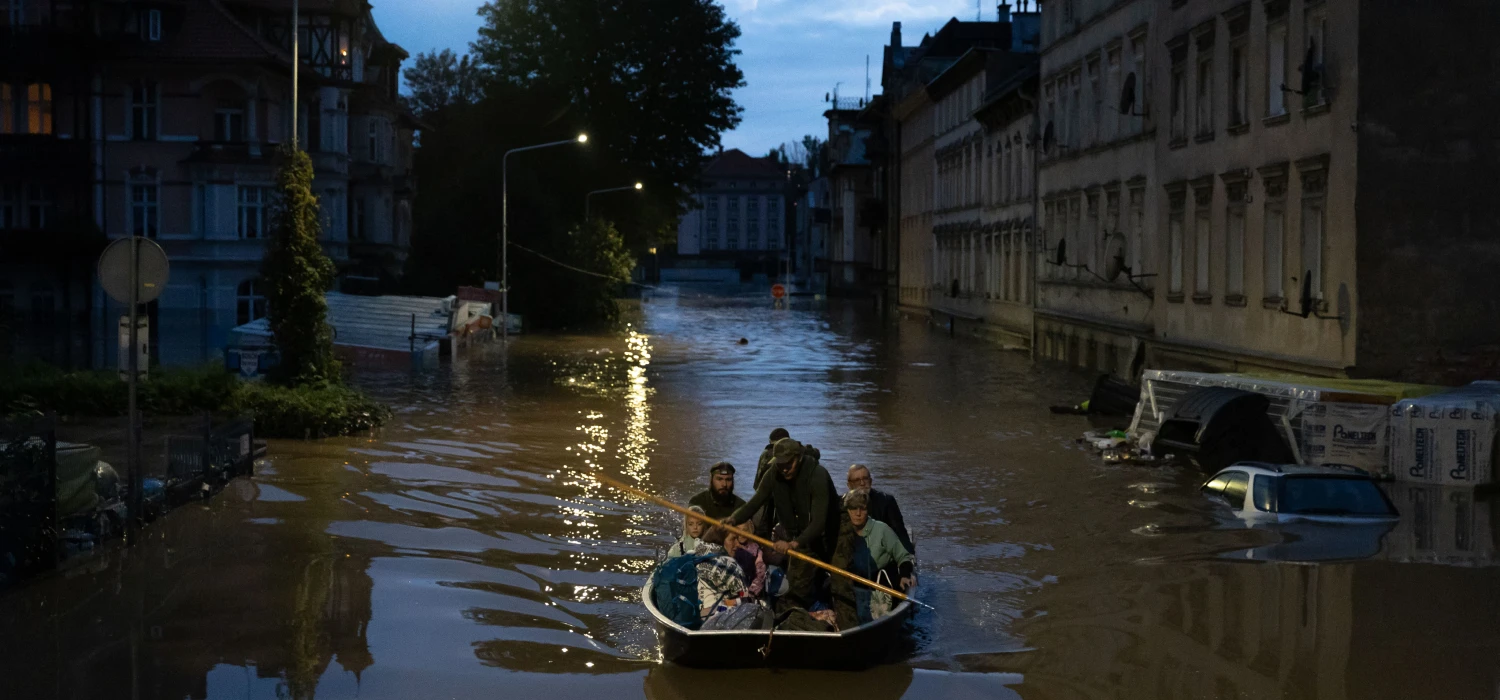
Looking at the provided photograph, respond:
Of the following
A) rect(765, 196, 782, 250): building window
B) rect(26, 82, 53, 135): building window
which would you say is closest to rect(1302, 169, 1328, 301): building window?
rect(26, 82, 53, 135): building window

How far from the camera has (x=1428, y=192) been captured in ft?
77.9

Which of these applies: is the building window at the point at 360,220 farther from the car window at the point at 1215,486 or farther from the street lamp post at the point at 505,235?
the car window at the point at 1215,486

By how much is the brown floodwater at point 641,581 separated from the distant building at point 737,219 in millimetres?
167308

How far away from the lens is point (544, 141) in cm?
7362

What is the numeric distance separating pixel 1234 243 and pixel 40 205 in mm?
43033

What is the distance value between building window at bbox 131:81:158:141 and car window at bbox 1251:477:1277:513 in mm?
46778

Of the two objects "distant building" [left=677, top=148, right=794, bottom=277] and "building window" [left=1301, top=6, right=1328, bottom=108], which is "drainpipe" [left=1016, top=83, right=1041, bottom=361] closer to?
"building window" [left=1301, top=6, right=1328, bottom=108]

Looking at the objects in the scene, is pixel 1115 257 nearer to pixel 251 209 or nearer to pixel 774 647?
pixel 774 647

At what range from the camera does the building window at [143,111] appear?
2164 inches

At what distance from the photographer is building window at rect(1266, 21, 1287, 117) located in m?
26.6

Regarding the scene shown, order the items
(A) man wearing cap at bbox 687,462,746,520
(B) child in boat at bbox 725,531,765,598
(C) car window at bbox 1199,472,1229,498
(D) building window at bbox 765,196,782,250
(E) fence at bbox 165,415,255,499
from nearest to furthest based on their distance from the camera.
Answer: (B) child in boat at bbox 725,531,765,598 < (A) man wearing cap at bbox 687,462,746,520 < (E) fence at bbox 165,415,255,499 < (C) car window at bbox 1199,472,1229,498 < (D) building window at bbox 765,196,782,250

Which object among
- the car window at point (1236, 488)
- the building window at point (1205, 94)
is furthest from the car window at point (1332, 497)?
the building window at point (1205, 94)

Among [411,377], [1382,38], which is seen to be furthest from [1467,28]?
[411,377]

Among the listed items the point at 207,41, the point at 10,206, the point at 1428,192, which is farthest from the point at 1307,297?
the point at 10,206
